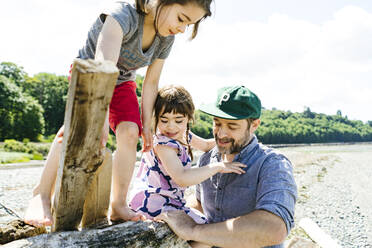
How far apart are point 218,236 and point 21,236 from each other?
1434 mm

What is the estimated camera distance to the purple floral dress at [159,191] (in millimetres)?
2918

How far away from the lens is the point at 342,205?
21.5 meters

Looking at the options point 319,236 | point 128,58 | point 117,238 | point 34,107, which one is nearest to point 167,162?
point 117,238

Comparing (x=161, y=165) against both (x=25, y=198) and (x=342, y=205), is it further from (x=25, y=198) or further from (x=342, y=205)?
(x=342, y=205)

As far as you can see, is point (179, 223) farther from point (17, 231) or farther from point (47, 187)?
point (17, 231)

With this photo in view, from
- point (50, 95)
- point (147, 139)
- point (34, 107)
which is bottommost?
point (34, 107)

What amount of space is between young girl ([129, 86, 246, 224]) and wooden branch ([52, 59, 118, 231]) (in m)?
0.90

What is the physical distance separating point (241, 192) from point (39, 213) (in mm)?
1746

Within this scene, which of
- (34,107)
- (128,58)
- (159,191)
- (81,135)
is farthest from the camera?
(34,107)

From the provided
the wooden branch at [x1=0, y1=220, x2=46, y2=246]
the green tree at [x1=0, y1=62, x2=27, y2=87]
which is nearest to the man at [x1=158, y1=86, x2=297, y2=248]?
the wooden branch at [x1=0, y1=220, x2=46, y2=246]

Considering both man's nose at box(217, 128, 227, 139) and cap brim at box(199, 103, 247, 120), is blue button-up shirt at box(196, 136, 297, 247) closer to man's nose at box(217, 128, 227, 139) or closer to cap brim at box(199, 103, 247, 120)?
man's nose at box(217, 128, 227, 139)

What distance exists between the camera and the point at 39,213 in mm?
2215

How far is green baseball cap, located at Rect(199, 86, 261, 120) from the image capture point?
308 cm

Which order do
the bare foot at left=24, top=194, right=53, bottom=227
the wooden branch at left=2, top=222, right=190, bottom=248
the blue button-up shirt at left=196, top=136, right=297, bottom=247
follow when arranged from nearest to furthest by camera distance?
the wooden branch at left=2, top=222, right=190, bottom=248 < the bare foot at left=24, top=194, right=53, bottom=227 < the blue button-up shirt at left=196, top=136, right=297, bottom=247
